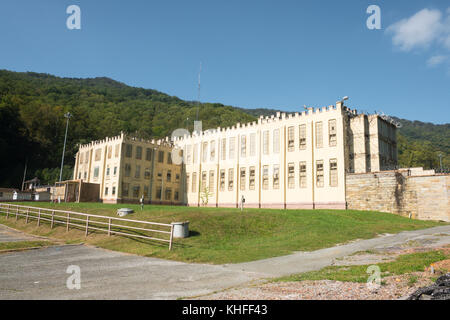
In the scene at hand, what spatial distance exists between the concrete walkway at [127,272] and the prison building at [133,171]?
37.6 m

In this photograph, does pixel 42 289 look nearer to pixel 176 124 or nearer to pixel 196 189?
pixel 196 189

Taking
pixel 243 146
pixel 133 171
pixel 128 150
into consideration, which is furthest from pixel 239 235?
pixel 128 150

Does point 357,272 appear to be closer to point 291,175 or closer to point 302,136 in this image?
point 291,175

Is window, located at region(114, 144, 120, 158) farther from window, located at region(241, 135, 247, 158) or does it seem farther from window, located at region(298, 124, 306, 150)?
window, located at region(298, 124, 306, 150)

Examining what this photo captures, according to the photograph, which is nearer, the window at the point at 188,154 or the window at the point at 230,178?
the window at the point at 230,178

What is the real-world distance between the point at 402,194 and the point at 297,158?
547 inches

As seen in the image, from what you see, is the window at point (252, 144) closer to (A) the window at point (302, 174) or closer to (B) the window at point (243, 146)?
(B) the window at point (243, 146)

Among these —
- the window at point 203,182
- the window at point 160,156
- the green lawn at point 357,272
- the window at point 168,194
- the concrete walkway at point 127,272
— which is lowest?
the concrete walkway at point 127,272

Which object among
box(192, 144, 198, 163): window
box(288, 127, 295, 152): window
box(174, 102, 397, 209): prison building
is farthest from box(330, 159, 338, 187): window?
box(192, 144, 198, 163): window

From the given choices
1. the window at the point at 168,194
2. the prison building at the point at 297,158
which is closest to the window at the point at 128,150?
the window at the point at 168,194

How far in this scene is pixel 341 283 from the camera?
9.23 metres

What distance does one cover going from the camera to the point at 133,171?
187 feet

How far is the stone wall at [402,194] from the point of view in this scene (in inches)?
1377

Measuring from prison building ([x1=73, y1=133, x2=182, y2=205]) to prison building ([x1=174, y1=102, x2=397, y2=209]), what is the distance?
25.0 ft
